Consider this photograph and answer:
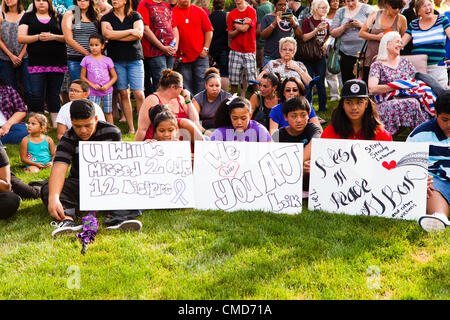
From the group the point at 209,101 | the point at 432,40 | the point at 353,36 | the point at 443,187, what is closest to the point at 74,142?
the point at 209,101

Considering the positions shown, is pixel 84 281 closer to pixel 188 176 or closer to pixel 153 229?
→ pixel 153 229

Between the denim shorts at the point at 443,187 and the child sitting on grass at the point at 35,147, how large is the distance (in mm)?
5095

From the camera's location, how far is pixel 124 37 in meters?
7.71

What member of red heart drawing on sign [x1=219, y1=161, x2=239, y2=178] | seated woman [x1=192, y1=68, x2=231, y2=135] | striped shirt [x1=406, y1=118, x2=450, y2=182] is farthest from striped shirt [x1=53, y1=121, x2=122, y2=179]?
striped shirt [x1=406, y1=118, x2=450, y2=182]

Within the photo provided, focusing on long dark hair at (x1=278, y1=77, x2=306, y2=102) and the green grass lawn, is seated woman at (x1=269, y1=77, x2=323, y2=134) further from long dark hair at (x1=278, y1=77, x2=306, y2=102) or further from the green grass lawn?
the green grass lawn

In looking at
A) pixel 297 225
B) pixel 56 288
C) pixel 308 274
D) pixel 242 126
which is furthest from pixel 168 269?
pixel 242 126

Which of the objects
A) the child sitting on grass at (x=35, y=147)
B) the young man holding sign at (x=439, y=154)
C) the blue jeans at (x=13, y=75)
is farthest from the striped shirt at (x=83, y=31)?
the young man holding sign at (x=439, y=154)

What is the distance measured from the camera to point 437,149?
4730mm

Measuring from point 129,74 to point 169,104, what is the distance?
1842mm

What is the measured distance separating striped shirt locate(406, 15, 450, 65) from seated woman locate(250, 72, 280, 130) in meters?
2.31

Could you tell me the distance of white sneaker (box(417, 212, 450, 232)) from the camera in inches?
167

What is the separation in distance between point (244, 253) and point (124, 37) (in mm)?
5053

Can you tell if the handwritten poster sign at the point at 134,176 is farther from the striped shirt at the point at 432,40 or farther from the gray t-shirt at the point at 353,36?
the gray t-shirt at the point at 353,36

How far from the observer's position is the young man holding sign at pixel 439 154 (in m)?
4.59
